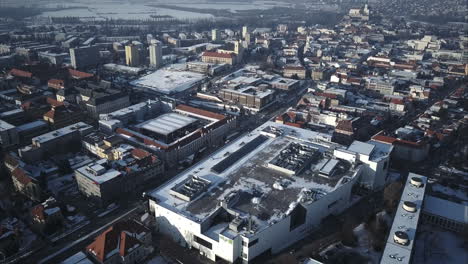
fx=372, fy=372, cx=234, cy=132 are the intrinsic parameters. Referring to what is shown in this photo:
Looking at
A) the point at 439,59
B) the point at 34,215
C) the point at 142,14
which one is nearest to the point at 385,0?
the point at 142,14

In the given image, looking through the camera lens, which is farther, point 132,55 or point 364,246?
point 132,55

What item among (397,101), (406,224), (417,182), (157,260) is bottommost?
(157,260)

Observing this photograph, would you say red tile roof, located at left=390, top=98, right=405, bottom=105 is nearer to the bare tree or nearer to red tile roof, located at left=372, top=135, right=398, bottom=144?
red tile roof, located at left=372, top=135, right=398, bottom=144

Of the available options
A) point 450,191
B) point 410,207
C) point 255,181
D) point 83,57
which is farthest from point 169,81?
point 410,207

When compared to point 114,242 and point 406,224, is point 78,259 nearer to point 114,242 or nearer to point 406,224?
point 114,242

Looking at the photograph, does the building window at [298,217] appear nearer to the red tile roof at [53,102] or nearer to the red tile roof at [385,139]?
the red tile roof at [385,139]

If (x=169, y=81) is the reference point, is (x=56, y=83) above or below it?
above
